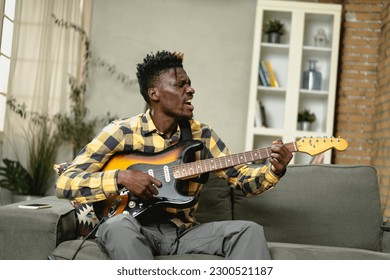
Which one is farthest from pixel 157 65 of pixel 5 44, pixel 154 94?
pixel 5 44

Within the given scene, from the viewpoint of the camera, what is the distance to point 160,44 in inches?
179

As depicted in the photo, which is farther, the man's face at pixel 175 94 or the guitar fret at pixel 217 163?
the man's face at pixel 175 94

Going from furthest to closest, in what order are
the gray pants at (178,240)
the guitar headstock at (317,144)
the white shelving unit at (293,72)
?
the white shelving unit at (293,72), the guitar headstock at (317,144), the gray pants at (178,240)

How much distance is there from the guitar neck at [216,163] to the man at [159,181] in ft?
0.16

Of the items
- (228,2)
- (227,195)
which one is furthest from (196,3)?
(227,195)

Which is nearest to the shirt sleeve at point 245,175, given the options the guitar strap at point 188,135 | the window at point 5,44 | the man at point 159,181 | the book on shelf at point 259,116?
the man at point 159,181

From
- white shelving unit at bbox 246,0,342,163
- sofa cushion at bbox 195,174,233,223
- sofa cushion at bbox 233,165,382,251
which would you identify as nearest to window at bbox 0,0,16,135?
white shelving unit at bbox 246,0,342,163

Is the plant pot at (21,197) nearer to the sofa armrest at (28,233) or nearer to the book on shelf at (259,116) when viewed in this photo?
the book on shelf at (259,116)

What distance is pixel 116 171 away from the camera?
69.3 inches

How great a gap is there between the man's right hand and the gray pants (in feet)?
0.29

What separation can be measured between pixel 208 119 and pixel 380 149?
1320mm

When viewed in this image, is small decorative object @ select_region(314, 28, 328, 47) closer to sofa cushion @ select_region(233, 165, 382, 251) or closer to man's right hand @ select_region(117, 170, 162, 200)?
sofa cushion @ select_region(233, 165, 382, 251)

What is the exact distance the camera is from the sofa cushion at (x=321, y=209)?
215 cm

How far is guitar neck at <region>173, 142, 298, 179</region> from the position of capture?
5.93 feet
